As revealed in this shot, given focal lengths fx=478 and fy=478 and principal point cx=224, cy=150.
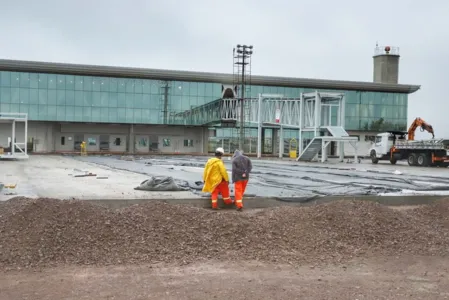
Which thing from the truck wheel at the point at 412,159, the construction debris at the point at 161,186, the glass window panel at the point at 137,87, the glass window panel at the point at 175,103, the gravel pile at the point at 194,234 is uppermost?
the glass window panel at the point at 137,87

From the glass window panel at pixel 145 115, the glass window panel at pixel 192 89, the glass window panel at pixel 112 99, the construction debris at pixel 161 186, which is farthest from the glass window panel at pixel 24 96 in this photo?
the construction debris at pixel 161 186

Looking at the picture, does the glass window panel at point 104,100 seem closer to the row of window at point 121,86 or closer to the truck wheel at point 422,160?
the row of window at point 121,86

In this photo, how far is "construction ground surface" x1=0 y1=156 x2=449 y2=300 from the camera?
708 centimetres

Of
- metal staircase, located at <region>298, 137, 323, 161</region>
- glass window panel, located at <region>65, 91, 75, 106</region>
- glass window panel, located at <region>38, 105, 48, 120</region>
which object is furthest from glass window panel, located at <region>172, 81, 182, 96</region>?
metal staircase, located at <region>298, 137, 323, 161</region>

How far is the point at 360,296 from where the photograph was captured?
6.87 meters

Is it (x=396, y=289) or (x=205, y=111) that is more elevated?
(x=205, y=111)

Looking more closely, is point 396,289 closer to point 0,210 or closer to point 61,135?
point 0,210

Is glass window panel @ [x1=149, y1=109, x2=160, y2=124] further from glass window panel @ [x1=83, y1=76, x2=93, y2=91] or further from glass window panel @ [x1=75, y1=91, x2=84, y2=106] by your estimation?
glass window panel @ [x1=75, y1=91, x2=84, y2=106]

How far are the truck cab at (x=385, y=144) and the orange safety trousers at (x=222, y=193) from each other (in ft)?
106

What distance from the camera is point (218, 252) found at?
8.91 m

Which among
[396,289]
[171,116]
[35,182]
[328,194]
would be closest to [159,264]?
[396,289]

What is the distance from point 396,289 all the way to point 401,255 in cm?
209

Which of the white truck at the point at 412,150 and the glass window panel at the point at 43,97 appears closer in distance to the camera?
the white truck at the point at 412,150

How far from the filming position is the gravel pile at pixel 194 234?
8492mm
